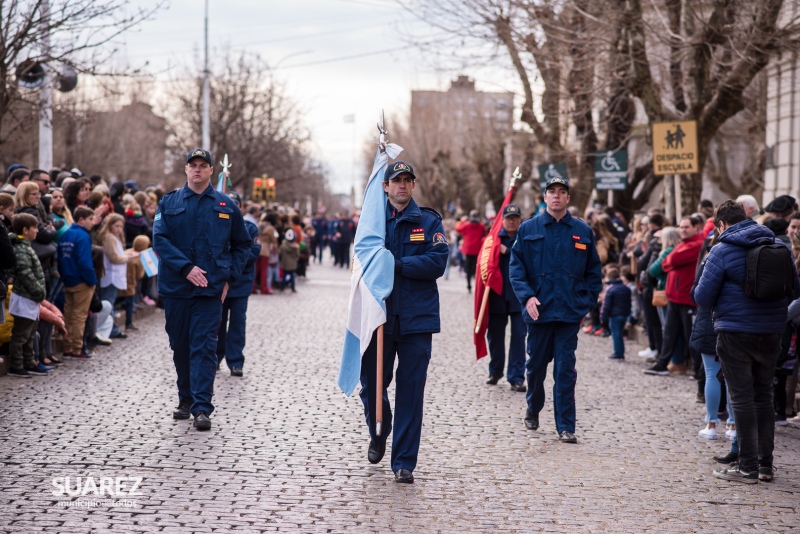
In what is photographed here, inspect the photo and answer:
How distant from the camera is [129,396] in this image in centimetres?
995

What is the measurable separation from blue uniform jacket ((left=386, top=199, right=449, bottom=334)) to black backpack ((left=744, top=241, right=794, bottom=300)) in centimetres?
211

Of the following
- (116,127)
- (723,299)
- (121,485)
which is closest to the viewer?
(121,485)

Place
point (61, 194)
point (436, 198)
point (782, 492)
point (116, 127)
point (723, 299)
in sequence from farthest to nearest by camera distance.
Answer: point (436, 198) → point (116, 127) → point (61, 194) → point (723, 299) → point (782, 492)

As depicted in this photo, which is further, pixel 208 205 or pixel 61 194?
pixel 61 194

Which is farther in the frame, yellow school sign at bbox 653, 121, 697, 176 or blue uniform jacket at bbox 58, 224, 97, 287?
yellow school sign at bbox 653, 121, 697, 176

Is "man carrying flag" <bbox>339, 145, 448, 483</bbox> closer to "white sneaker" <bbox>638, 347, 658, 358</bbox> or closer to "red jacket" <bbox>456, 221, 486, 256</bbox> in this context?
"white sneaker" <bbox>638, 347, 658, 358</bbox>

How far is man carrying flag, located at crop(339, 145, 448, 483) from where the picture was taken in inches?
279

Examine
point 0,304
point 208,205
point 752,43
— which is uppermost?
point 752,43

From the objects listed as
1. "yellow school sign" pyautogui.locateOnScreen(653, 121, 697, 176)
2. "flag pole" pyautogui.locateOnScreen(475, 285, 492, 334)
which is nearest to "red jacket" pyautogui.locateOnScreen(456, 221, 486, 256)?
"yellow school sign" pyautogui.locateOnScreen(653, 121, 697, 176)

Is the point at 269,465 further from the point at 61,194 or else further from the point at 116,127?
the point at 116,127

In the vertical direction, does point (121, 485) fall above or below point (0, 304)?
below

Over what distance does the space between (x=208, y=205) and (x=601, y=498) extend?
Answer: 12.9 ft

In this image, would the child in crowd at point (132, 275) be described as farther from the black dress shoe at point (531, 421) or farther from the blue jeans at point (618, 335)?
the black dress shoe at point (531, 421)

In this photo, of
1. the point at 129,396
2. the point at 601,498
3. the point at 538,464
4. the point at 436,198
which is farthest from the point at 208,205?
the point at 436,198
